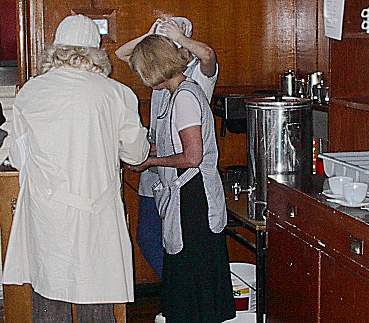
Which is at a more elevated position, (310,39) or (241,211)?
(310,39)

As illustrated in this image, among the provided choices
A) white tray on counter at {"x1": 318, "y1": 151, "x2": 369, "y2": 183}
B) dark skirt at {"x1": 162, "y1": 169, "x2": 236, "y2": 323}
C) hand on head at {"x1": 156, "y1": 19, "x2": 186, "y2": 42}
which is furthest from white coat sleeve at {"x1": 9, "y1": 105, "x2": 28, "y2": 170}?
white tray on counter at {"x1": 318, "y1": 151, "x2": 369, "y2": 183}

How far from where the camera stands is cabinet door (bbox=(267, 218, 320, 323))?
2.55m

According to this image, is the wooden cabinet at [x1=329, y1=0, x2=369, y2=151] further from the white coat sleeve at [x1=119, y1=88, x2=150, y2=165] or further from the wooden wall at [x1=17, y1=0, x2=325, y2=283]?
the wooden wall at [x1=17, y1=0, x2=325, y2=283]

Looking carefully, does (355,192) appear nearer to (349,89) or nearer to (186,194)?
(349,89)

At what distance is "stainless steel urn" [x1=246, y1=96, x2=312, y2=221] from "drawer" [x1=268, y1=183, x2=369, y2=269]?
26 cm

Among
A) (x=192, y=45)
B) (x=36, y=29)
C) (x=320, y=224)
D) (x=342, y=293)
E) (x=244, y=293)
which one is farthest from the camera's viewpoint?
(x=36, y=29)

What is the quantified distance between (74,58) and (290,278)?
1.05 m

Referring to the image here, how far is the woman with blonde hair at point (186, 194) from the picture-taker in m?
3.11

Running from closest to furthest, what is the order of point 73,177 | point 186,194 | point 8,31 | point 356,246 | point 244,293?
1. point 356,246
2. point 73,177
3. point 186,194
4. point 244,293
5. point 8,31

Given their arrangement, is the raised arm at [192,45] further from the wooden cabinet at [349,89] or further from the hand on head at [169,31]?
the wooden cabinet at [349,89]

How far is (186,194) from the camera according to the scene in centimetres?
319

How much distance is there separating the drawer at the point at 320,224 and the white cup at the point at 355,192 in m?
0.07

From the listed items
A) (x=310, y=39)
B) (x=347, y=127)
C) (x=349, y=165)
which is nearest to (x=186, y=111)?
(x=347, y=127)

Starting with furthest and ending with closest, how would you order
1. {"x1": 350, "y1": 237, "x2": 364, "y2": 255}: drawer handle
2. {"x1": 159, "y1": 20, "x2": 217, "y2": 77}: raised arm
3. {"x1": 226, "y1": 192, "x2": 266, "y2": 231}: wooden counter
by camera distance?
{"x1": 159, "y1": 20, "x2": 217, "y2": 77}: raised arm < {"x1": 226, "y1": 192, "x2": 266, "y2": 231}: wooden counter < {"x1": 350, "y1": 237, "x2": 364, "y2": 255}: drawer handle
